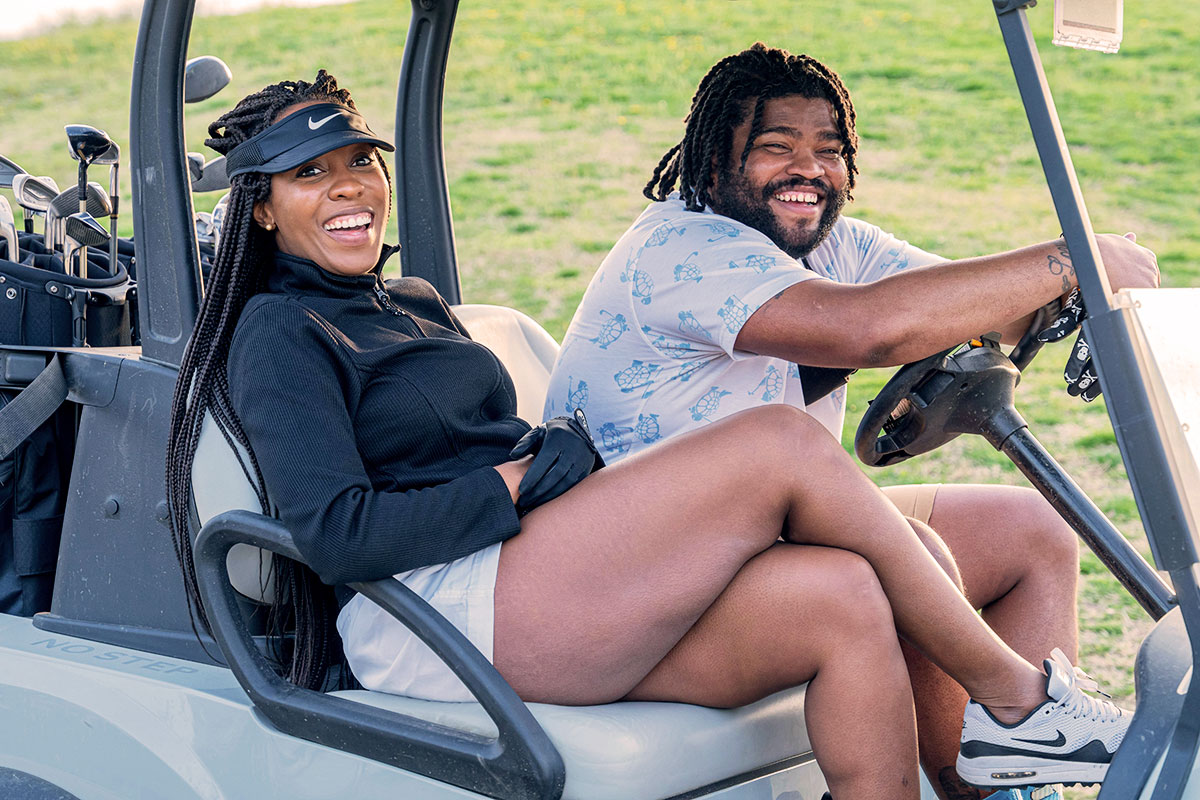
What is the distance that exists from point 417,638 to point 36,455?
858 millimetres

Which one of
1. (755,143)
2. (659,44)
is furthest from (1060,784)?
(659,44)

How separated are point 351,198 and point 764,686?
1031 mm

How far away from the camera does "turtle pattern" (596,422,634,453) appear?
2156mm

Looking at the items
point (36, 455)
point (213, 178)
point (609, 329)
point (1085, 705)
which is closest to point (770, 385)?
point (609, 329)

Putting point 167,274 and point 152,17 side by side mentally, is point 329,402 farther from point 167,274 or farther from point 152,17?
point 152,17

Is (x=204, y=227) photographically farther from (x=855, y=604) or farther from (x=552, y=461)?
(x=855, y=604)

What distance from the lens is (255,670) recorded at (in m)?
1.82

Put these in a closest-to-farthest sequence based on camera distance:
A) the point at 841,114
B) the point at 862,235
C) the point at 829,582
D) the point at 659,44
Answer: the point at 829,582, the point at 841,114, the point at 862,235, the point at 659,44

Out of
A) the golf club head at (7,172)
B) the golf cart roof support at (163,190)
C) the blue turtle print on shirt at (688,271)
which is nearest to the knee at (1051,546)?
the blue turtle print on shirt at (688,271)

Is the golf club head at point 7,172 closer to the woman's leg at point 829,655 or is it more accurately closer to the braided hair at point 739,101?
the braided hair at point 739,101

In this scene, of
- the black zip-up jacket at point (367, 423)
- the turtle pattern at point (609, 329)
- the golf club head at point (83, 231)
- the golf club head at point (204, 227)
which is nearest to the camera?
the black zip-up jacket at point (367, 423)

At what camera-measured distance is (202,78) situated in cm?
216

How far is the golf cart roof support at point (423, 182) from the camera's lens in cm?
282

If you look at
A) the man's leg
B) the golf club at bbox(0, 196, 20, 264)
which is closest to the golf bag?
the golf club at bbox(0, 196, 20, 264)
